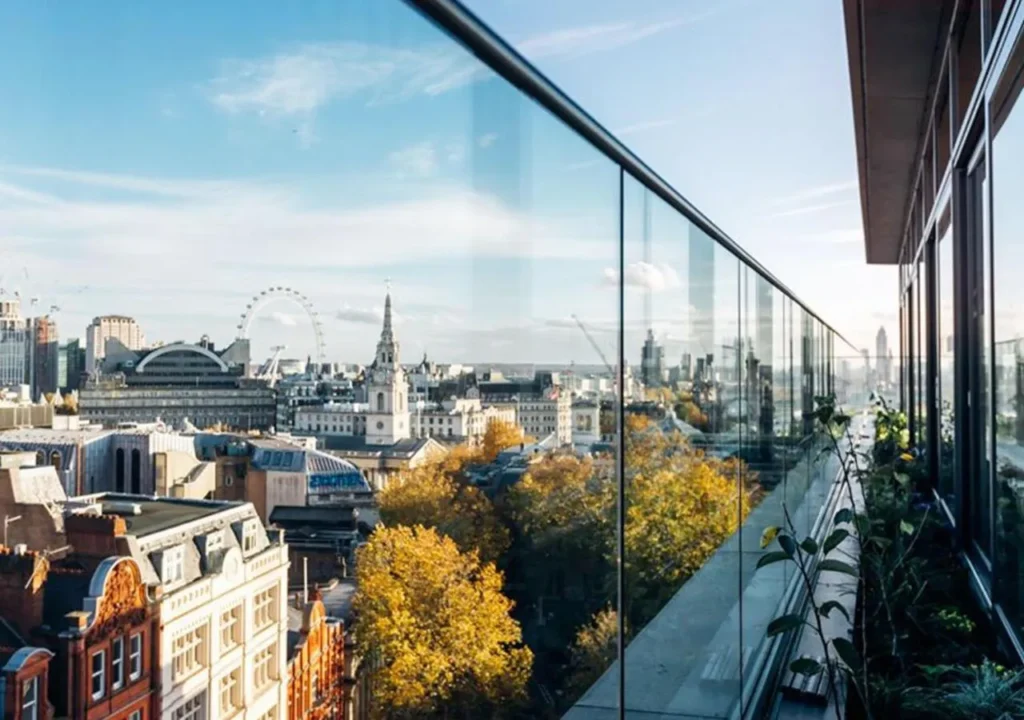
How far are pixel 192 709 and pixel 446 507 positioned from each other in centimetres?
38

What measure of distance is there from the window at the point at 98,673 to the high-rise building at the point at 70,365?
19cm

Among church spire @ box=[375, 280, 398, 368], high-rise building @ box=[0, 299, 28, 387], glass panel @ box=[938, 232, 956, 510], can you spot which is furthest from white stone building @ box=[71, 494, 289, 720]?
glass panel @ box=[938, 232, 956, 510]

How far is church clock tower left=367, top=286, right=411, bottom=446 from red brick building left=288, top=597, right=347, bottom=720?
0.18 m

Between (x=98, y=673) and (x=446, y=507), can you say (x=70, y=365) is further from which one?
(x=446, y=507)

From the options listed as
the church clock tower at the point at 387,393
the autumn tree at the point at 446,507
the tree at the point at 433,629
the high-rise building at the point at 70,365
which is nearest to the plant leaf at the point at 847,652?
the tree at the point at 433,629

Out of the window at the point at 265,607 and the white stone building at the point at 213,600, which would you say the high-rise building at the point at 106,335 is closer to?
the white stone building at the point at 213,600

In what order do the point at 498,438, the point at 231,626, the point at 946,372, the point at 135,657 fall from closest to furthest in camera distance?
the point at 135,657 < the point at 231,626 < the point at 498,438 < the point at 946,372

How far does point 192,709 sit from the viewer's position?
0.70 m

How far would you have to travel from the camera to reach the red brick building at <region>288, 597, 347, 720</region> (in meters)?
0.84

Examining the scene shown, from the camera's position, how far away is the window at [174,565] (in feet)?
2.30

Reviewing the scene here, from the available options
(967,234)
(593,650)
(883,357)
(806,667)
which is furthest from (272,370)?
(883,357)

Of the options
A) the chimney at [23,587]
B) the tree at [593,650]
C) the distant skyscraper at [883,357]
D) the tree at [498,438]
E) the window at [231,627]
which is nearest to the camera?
the chimney at [23,587]

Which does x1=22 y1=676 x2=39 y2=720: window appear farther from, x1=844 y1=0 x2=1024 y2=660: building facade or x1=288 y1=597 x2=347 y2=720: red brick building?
x1=844 y1=0 x2=1024 y2=660: building facade

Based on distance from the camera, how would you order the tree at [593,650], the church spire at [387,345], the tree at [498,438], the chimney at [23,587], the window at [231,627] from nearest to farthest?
the chimney at [23,587] < the window at [231,627] < the church spire at [387,345] < the tree at [498,438] < the tree at [593,650]
